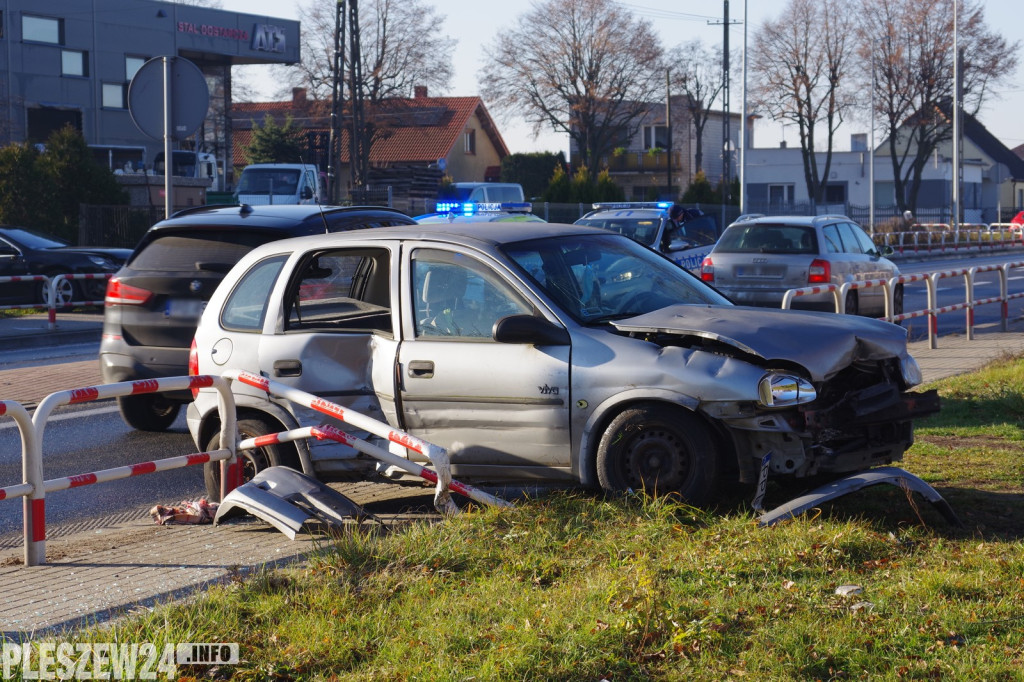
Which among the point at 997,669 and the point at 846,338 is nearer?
the point at 997,669

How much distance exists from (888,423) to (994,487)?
3.31 feet

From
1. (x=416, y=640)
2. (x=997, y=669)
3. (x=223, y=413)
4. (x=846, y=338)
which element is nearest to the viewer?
(x=997, y=669)

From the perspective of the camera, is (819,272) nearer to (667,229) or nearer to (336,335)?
(667,229)

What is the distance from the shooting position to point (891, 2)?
65.2 metres

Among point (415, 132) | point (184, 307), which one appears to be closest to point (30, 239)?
point (184, 307)

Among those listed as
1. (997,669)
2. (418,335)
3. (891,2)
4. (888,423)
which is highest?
(891,2)

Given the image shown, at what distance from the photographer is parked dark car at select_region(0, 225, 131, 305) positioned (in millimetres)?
21391

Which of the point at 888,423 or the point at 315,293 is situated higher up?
the point at 315,293

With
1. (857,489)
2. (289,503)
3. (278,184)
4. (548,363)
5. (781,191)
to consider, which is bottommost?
(289,503)

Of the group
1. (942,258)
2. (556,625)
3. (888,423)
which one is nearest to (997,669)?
(556,625)

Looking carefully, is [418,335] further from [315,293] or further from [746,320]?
[746,320]

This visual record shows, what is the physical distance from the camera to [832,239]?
1745cm

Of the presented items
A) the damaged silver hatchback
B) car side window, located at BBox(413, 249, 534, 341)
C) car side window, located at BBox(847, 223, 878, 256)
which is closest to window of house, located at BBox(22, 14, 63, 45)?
car side window, located at BBox(847, 223, 878, 256)

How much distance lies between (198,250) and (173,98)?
5476mm
